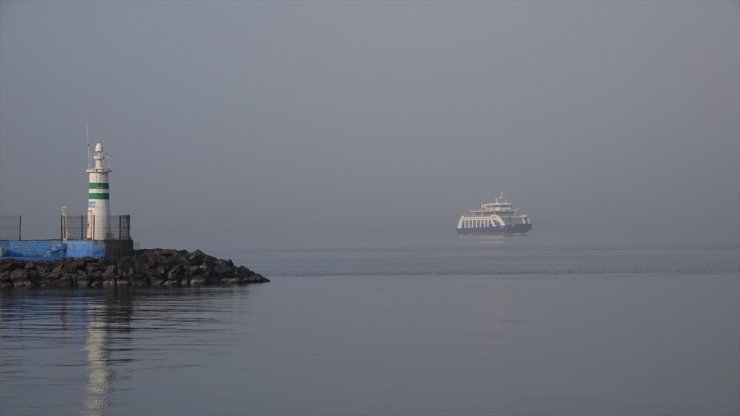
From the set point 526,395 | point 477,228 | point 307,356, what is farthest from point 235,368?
point 477,228

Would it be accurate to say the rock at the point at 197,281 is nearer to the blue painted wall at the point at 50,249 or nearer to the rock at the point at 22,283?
the blue painted wall at the point at 50,249

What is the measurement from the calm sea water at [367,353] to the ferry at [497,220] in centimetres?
15182

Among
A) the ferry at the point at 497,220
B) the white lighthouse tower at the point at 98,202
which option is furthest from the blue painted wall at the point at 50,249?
the ferry at the point at 497,220

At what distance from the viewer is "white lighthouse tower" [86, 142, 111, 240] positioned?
36.7 metres

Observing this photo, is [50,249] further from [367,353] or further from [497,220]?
[497,220]

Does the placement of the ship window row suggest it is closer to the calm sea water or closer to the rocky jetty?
the rocky jetty

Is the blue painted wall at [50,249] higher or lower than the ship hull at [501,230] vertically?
lower

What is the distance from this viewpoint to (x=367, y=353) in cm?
1927

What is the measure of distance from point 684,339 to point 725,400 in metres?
7.25

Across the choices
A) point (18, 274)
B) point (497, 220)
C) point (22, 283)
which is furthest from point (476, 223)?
point (22, 283)

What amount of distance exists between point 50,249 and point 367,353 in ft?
70.4

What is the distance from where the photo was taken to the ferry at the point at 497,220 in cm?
18650

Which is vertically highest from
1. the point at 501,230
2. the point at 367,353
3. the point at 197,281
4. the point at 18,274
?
the point at 501,230

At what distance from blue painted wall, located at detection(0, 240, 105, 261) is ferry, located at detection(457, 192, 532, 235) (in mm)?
151193
